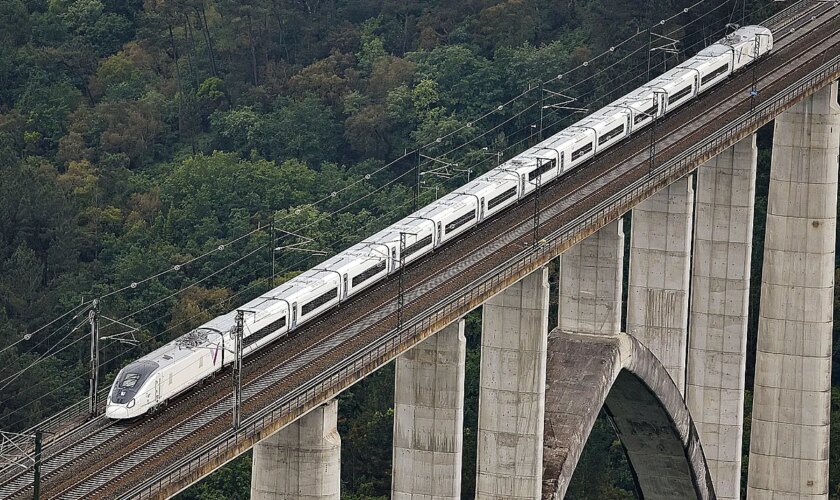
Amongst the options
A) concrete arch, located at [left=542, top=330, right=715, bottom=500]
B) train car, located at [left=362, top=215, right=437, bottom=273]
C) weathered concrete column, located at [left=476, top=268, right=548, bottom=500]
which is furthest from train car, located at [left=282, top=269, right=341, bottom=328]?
concrete arch, located at [left=542, top=330, right=715, bottom=500]

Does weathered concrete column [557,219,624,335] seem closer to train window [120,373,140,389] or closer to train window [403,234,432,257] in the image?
train window [403,234,432,257]

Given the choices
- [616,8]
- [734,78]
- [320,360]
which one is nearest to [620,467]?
[734,78]

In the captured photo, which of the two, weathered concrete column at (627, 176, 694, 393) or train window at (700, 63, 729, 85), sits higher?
train window at (700, 63, 729, 85)

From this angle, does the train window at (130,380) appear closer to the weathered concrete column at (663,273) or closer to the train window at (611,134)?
the train window at (611,134)

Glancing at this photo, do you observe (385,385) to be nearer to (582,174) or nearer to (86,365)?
(86,365)

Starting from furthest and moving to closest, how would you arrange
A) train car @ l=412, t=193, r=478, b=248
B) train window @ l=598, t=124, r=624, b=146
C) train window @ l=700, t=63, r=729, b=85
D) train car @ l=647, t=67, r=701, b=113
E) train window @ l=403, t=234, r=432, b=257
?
train window @ l=700, t=63, r=729, b=85 → train car @ l=647, t=67, r=701, b=113 → train window @ l=598, t=124, r=624, b=146 → train car @ l=412, t=193, r=478, b=248 → train window @ l=403, t=234, r=432, b=257

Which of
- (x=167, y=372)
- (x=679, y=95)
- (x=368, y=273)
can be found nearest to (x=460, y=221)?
(x=368, y=273)

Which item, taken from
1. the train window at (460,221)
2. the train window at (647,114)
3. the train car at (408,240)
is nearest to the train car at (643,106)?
the train window at (647,114)
